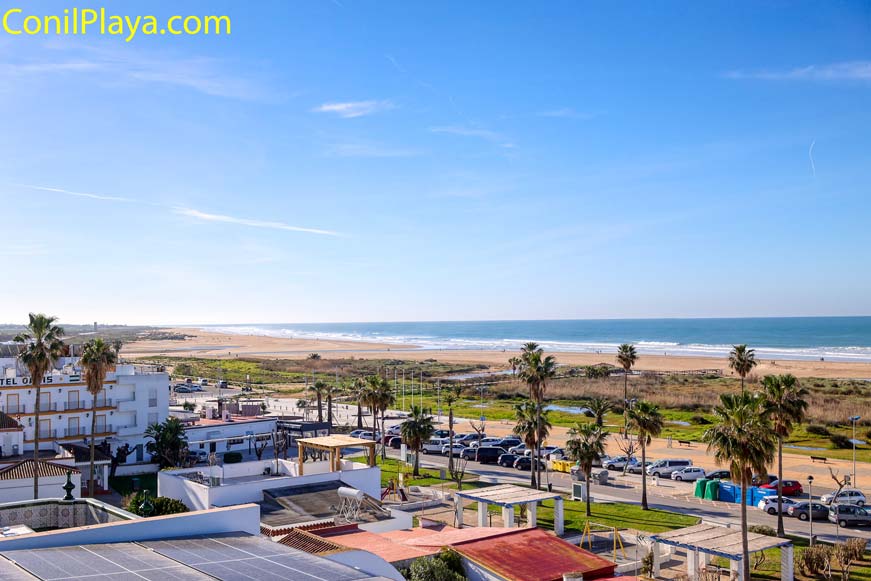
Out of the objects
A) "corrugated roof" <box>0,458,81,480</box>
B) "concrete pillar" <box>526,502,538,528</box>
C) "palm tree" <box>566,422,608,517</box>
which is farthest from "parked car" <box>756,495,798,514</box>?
"corrugated roof" <box>0,458,81,480</box>

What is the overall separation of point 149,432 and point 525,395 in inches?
2394

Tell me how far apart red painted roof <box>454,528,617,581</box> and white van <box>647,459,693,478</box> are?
2869cm

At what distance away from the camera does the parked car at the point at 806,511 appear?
40875 millimetres

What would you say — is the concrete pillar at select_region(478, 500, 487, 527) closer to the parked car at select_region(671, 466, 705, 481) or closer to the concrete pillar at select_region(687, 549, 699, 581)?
the concrete pillar at select_region(687, 549, 699, 581)

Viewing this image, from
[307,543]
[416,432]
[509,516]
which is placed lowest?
[509,516]

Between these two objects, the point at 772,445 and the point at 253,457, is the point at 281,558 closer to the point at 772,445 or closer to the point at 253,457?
the point at 772,445

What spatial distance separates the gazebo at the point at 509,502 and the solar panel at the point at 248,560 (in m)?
20.7

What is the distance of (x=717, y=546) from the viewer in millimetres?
29188

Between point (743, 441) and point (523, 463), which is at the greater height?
point (743, 441)

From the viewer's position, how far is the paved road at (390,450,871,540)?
3925cm

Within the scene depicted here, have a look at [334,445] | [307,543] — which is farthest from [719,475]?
[307,543]

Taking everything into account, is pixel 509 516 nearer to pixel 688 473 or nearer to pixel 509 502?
pixel 509 502

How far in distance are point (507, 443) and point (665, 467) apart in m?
14.1

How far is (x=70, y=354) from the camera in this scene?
61844 mm
